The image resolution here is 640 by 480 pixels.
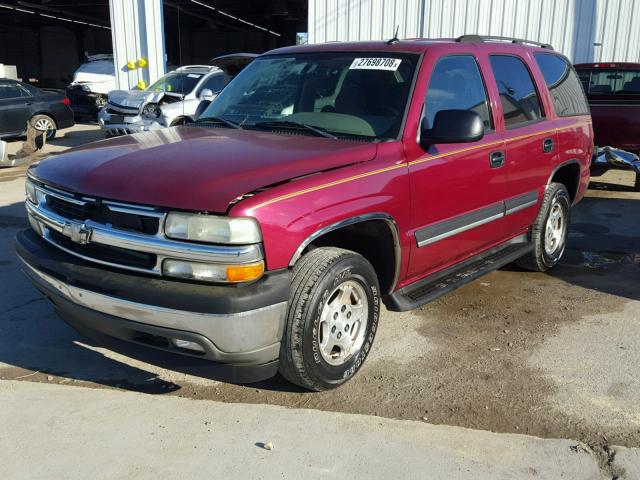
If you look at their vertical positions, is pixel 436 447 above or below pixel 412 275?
below

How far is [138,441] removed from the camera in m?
2.90

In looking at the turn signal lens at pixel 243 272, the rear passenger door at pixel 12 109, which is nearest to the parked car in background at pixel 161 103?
the rear passenger door at pixel 12 109

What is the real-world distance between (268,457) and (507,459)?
110 centimetres

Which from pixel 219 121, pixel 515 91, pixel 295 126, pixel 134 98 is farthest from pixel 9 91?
pixel 515 91

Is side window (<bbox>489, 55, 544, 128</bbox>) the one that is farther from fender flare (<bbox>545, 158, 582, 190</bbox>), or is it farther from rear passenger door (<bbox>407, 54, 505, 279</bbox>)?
fender flare (<bbox>545, 158, 582, 190</bbox>)

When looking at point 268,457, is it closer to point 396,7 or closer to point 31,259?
point 31,259

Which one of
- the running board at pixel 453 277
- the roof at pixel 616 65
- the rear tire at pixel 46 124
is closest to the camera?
the running board at pixel 453 277

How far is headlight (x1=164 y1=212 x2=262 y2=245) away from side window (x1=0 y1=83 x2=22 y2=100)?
13.5m

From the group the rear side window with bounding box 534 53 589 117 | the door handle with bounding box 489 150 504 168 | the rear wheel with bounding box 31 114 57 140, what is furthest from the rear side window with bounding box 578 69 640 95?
the rear wheel with bounding box 31 114 57 140

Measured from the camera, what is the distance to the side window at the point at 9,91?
46.1 ft

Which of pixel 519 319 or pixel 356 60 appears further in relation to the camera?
pixel 519 319

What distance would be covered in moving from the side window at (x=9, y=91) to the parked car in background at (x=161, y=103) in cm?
273

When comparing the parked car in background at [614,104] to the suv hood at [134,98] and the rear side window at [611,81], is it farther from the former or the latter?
the suv hood at [134,98]

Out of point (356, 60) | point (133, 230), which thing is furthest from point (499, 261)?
point (133, 230)
